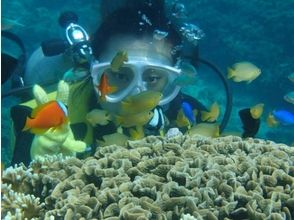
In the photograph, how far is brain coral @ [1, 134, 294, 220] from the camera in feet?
7.71

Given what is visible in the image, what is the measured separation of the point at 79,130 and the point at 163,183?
231cm

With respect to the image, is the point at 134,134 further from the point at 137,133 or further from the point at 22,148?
the point at 22,148

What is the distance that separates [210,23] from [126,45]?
13.5 m

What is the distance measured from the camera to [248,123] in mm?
3850

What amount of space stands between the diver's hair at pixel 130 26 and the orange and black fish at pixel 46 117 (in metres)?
1.81

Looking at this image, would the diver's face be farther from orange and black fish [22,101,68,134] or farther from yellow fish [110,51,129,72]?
orange and black fish [22,101,68,134]

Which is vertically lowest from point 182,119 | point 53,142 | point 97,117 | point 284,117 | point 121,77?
point 53,142

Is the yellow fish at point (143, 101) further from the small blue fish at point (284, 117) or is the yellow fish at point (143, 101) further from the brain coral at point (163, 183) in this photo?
the small blue fish at point (284, 117)

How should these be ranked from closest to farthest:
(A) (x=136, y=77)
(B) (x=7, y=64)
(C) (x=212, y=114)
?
(B) (x=7, y=64) → (A) (x=136, y=77) → (C) (x=212, y=114)

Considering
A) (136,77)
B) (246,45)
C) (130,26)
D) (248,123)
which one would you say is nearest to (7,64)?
(248,123)

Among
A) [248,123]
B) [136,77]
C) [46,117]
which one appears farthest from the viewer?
[136,77]

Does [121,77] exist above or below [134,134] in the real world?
above

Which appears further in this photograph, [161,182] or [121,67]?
[121,67]

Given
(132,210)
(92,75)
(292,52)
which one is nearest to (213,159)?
(132,210)
